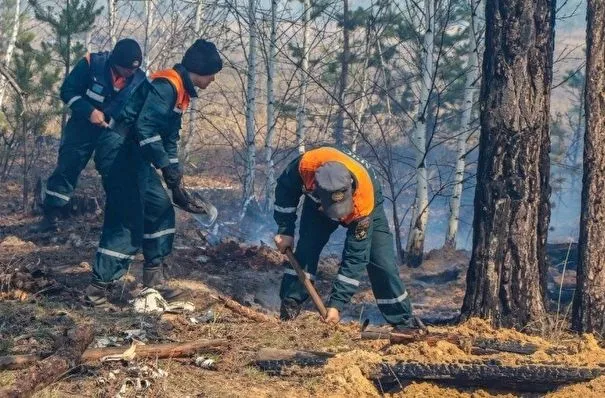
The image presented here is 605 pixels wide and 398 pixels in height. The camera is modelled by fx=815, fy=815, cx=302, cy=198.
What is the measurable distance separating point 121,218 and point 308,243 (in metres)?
1.70

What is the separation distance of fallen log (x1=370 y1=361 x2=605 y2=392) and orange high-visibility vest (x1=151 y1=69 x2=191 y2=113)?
10.0 ft

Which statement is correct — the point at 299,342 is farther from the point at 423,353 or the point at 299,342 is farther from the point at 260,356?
the point at 423,353

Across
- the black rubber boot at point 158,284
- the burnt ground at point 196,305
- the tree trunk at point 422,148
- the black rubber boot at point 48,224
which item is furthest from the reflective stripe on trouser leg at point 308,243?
the black rubber boot at point 48,224

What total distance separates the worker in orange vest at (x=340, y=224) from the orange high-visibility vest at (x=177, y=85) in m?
1.27

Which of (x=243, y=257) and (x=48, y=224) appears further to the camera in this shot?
(x=48, y=224)

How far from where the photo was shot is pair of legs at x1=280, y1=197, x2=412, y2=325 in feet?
21.0

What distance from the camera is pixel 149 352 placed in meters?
5.02

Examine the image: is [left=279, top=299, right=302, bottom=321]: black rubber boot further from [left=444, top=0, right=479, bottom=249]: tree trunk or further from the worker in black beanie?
[left=444, top=0, right=479, bottom=249]: tree trunk

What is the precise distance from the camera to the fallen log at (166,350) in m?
4.89

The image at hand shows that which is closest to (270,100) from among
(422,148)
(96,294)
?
(422,148)

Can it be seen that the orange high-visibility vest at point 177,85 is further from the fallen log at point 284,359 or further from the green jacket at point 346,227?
the fallen log at point 284,359

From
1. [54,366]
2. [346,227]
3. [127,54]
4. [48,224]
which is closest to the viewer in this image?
[54,366]

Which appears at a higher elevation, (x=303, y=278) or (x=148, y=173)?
(x=148, y=173)

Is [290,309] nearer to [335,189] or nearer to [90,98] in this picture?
[335,189]
